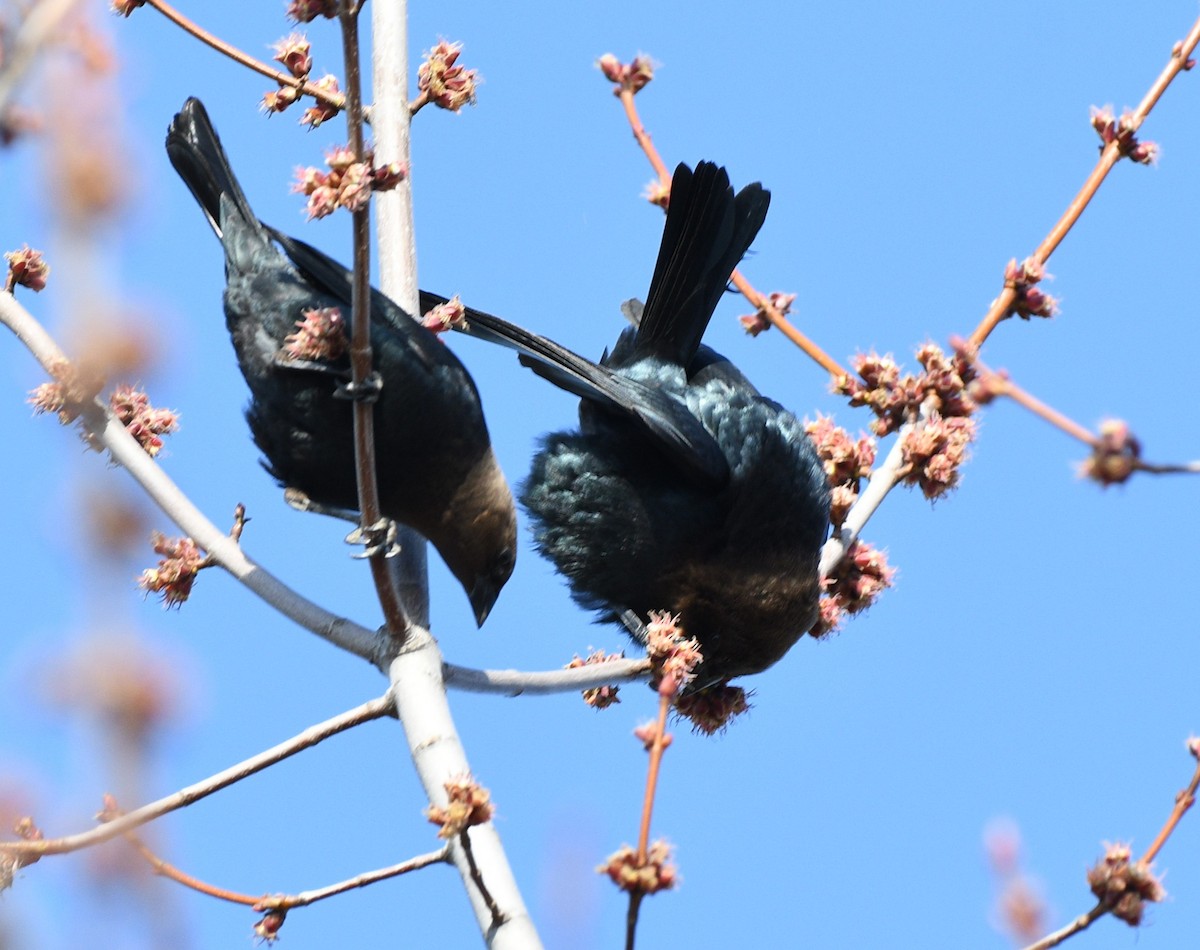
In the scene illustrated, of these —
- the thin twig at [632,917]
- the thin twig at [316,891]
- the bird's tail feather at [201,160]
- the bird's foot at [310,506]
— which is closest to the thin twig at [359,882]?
the thin twig at [316,891]

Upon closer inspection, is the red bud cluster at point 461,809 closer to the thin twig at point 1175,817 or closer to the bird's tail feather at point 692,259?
the thin twig at point 1175,817

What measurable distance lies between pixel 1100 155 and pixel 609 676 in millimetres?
1807

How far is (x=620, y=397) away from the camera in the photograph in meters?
4.27

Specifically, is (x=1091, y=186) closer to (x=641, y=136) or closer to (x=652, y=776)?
(x=641, y=136)

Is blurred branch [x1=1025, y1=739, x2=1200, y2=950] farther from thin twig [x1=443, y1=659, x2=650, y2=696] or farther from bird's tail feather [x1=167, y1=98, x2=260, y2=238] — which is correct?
bird's tail feather [x1=167, y1=98, x2=260, y2=238]

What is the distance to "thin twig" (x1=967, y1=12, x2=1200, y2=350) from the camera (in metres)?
3.42

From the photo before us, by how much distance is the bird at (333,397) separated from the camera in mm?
3928

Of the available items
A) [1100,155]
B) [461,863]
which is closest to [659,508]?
[1100,155]

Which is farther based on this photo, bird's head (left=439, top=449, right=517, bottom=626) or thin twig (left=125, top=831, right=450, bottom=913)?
bird's head (left=439, top=449, right=517, bottom=626)

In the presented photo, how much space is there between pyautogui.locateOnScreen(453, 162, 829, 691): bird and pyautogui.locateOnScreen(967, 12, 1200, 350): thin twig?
70cm

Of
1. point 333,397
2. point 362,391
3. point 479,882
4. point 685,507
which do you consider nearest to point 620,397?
point 685,507

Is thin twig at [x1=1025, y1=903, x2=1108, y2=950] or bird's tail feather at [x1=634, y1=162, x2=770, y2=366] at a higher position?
bird's tail feather at [x1=634, y1=162, x2=770, y2=366]

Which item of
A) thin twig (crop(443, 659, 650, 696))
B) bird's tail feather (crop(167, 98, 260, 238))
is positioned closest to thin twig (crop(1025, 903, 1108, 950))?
thin twig (crop(443, 659, 650, 696))

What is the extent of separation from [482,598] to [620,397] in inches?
31.1
